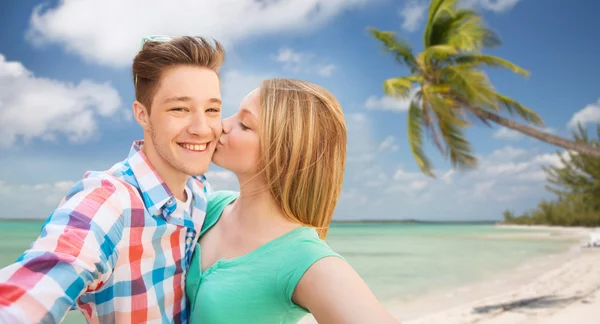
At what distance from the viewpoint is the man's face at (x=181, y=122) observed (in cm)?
196

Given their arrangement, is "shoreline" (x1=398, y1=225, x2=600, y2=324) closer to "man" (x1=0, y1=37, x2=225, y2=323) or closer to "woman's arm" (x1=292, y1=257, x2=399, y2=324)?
"woman's arm" (x1=292, y1=257, x2=399, y2=324)

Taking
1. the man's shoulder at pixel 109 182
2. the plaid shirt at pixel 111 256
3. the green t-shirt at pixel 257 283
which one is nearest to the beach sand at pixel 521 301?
the green t-shirt at pixel 257 283

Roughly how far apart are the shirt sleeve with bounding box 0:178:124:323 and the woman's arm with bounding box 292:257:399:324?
0.59 m

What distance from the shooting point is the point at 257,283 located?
1.88 m

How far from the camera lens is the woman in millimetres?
1852

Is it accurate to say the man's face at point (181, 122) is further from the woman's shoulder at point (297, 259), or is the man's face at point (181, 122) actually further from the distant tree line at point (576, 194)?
the distant tree line at point (576, 194)

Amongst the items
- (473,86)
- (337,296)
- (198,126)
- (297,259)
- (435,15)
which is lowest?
(337,296)

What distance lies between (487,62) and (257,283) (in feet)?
41.8

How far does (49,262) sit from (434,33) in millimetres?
13895

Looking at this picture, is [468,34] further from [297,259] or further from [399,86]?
[297,259]

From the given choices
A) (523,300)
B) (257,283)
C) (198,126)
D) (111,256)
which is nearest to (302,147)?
(198,126)

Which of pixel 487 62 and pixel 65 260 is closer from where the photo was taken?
pixel 65 260

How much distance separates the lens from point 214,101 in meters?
2.03

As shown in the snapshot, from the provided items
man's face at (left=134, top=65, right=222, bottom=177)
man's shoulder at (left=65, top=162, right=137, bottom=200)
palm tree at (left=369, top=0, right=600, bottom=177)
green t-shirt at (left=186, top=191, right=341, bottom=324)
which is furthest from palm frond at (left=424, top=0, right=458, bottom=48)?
man's shoulder at (left=65, top=162, right=137, bottom=200)
